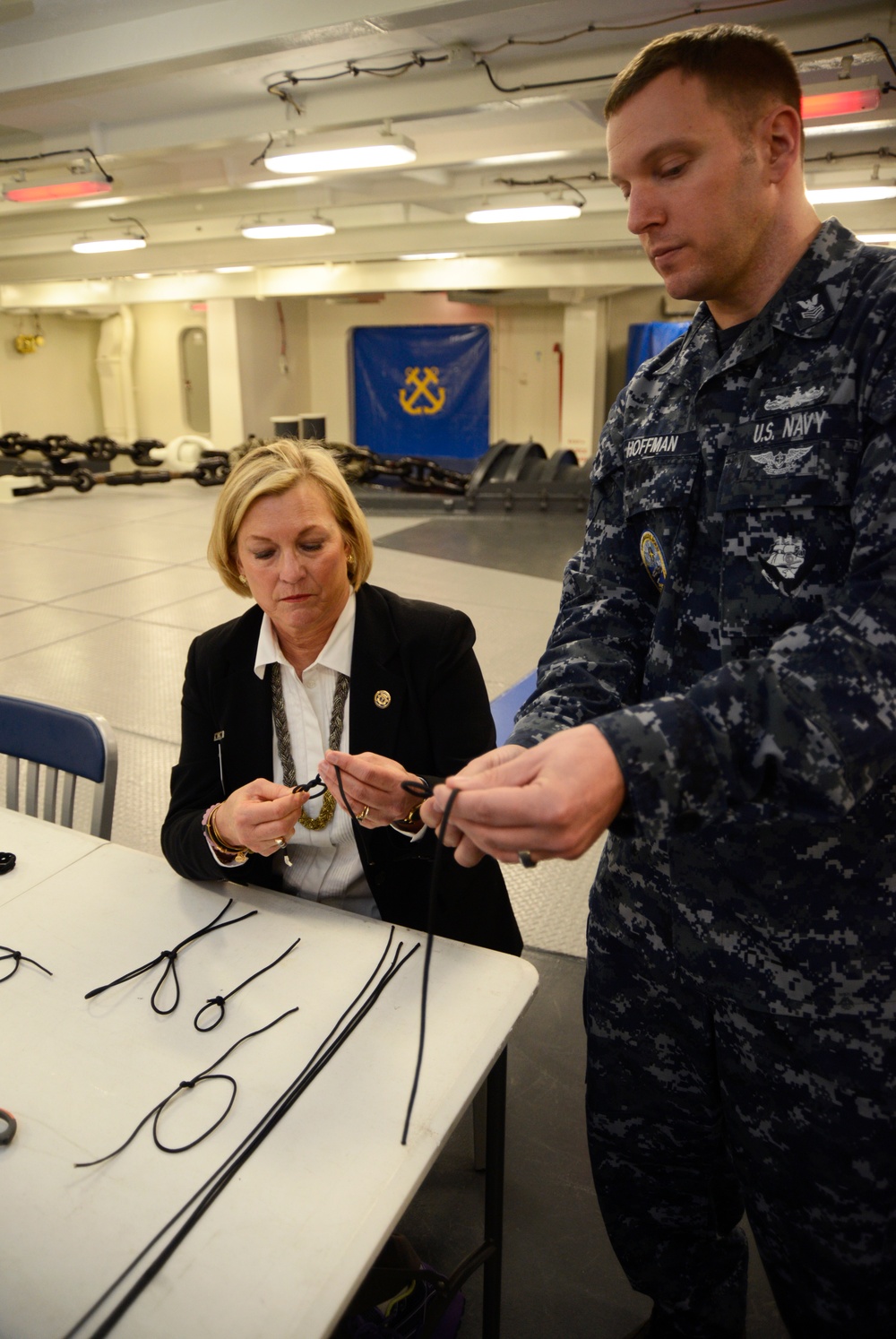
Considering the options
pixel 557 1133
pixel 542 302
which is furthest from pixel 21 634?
pixel 542 302

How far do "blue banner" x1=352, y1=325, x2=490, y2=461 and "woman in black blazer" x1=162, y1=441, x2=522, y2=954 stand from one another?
12467 mm

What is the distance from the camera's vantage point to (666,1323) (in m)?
1.67

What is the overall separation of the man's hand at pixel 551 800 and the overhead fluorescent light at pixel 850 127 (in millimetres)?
5451

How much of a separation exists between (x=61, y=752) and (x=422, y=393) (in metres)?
12.9

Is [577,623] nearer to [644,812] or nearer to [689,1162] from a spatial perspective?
[644,812]

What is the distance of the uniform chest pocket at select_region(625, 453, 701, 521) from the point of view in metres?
1.33

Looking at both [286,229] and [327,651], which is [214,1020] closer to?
[327,651]

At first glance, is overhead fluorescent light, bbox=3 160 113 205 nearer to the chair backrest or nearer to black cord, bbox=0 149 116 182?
black cord, bbox=0 149 116 182

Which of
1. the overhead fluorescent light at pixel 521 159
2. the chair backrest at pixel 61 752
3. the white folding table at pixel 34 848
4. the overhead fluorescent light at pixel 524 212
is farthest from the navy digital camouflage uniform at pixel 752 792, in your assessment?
the overhead fluorescent light at pixel 524 212

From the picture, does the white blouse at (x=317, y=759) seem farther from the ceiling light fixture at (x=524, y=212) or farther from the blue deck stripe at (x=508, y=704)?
the ceiling light fixture at (x=524, y=212)

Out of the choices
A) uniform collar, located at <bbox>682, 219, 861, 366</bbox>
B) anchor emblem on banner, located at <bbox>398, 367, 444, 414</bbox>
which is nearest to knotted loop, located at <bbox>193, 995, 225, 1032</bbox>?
uniform collar, located at <bbox>682, 219, 861, 366</bbox>

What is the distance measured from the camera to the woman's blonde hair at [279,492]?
196 centimetres

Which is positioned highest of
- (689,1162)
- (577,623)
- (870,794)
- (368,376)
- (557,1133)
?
(368,376)

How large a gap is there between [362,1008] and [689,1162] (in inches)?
25.3
